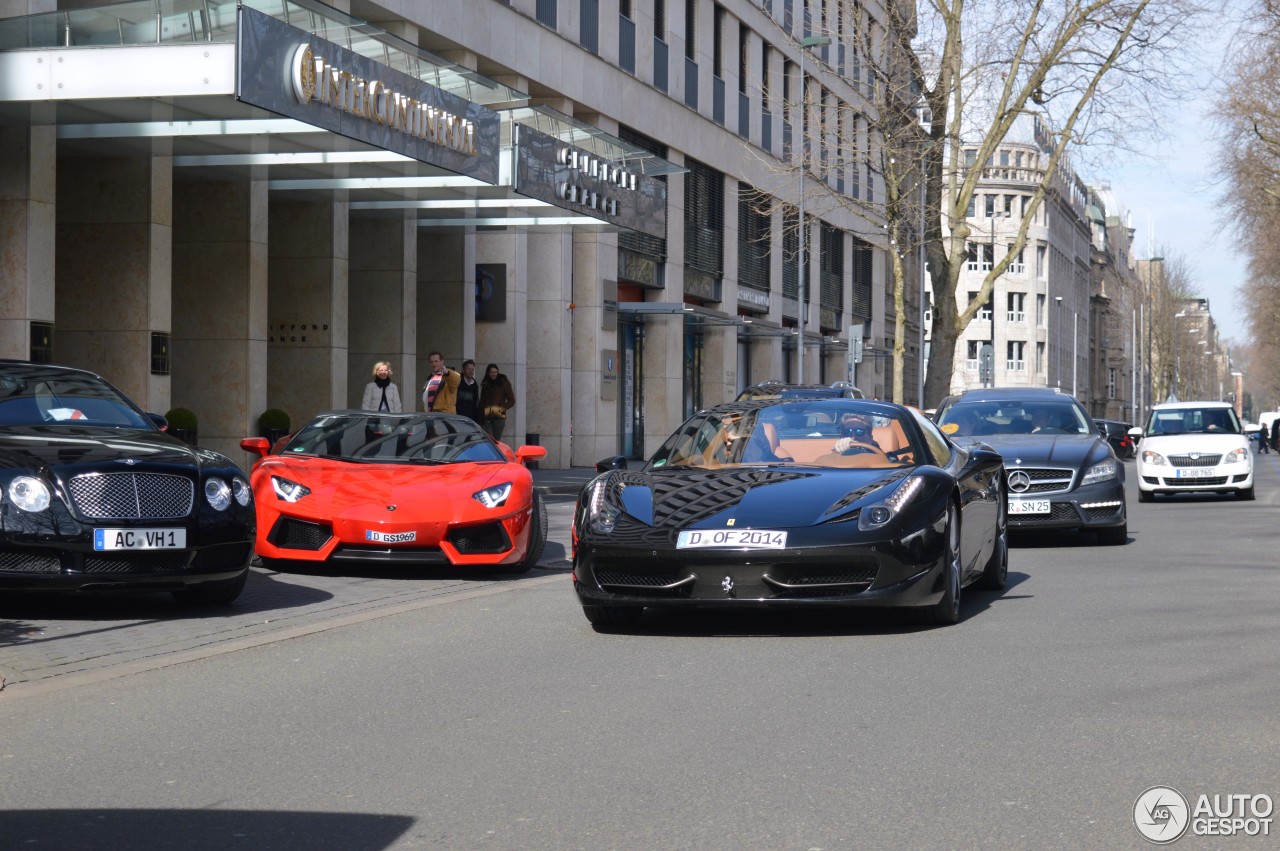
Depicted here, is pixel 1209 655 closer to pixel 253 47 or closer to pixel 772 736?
pixel 772 736

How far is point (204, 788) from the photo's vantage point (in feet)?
17.4

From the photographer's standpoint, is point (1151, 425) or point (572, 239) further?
point (572, 239)

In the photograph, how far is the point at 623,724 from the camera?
636 cm

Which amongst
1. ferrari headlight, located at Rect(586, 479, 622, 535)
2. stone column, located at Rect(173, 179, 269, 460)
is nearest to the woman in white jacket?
stone column, located at Rect(173, 179, 269, 460)

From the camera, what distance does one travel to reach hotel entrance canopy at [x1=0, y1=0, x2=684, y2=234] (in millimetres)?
16953

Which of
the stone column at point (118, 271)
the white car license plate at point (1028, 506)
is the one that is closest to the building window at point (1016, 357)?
the stone column at point (118, 271)

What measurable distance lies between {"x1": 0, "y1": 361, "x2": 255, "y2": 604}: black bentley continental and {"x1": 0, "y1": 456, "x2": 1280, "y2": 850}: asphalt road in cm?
30

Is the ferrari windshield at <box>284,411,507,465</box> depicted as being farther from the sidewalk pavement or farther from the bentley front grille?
the sidewalk pavement

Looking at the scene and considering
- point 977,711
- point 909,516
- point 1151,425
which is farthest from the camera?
point 1151,425

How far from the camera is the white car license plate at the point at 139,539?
9.30 m

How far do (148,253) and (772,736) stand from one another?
1671 centimetres

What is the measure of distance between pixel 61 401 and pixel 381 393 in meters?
8.99

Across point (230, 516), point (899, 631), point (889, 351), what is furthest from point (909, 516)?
point (889, 351)

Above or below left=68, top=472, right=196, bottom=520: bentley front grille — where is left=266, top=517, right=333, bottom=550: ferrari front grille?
below
